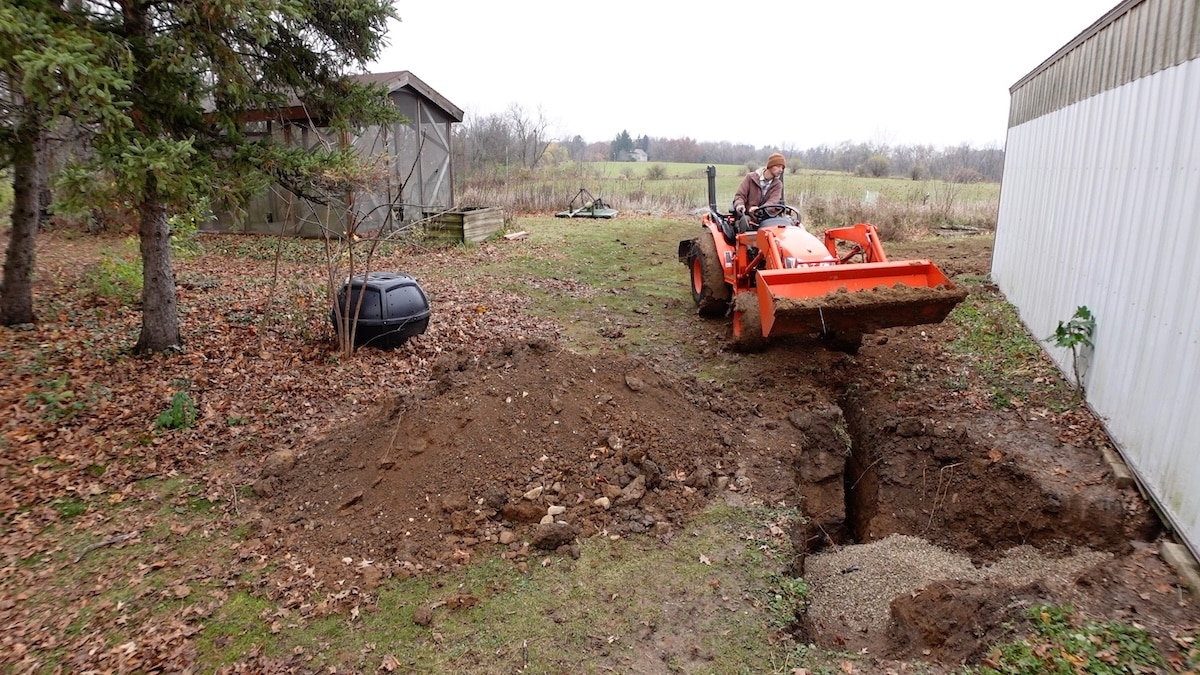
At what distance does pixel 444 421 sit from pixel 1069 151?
6.46 meters

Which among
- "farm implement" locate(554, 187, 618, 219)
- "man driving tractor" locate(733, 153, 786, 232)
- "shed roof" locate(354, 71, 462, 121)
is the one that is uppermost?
"shed roof" locate(354, 71, 462, 121)

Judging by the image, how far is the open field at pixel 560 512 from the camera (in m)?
3.34

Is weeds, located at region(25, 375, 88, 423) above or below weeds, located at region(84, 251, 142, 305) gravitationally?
below

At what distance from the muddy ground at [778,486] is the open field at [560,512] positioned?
0.02 meters

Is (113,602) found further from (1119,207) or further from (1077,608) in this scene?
(1119,207)

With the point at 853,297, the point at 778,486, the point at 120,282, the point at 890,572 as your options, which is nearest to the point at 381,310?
the point at 778,486

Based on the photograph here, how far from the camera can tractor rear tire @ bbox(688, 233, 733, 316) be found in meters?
8.12

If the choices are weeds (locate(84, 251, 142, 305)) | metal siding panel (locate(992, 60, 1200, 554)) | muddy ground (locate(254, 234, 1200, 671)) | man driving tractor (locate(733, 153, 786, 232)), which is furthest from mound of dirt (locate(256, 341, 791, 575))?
weeds (locate(84, 251, 142, 305))

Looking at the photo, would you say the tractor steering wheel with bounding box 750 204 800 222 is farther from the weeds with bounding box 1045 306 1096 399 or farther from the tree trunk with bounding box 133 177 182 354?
the tree trunk with bounding box 133 177 182 354

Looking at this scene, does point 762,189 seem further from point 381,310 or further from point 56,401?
point 56,401

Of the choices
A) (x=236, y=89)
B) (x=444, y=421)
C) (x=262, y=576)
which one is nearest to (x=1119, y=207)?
(x=444, y=421)

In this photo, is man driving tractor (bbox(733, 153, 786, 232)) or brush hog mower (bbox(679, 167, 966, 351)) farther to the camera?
man driving tractor (bbox(733, 153, 786, 232))

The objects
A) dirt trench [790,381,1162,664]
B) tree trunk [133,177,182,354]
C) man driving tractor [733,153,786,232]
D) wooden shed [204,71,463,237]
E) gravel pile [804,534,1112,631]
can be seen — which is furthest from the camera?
wooden shed [204,71,463,237]

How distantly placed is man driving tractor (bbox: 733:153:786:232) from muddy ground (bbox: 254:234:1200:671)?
2.62 m
